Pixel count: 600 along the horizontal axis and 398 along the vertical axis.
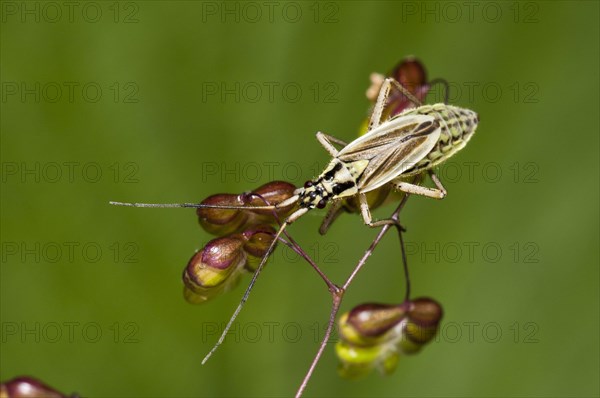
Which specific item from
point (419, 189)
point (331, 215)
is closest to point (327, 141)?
point (419, 189)

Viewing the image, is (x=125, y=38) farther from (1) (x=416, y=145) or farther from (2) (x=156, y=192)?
A: (1) (x=416, y=145)

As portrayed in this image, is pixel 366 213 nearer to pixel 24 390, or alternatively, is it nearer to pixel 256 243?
pixel 256 243

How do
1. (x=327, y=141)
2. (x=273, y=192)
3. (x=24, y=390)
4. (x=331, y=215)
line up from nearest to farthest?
1. (x=24, y=390)
2. (x=273, y=192)
3. (x=331, y=215)
4. (x=327, y=141)

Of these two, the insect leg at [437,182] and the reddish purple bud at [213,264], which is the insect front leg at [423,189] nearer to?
the insect leg at [437,182]

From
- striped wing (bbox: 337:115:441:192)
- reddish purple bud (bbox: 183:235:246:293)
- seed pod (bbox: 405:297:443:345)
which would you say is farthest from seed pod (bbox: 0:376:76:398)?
striped wing (bbox: 337:115:441:192)

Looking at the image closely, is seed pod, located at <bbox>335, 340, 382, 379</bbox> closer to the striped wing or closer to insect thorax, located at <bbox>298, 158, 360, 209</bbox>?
insect thorax, located at <bbox>298, 158, 360, 209</bbox>

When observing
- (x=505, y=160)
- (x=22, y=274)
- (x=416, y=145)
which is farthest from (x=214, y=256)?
(x=505, y=160)
